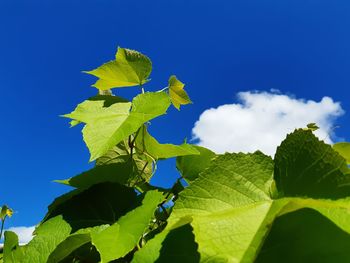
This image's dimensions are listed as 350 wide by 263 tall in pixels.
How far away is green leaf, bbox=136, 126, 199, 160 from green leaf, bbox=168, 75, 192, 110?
23cm

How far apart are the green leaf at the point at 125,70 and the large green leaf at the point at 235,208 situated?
59 centimetres

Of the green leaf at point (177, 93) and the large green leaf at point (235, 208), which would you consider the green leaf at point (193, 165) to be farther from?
the large green leaf at point (235, 208)

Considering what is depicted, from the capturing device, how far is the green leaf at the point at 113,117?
0.95 metres

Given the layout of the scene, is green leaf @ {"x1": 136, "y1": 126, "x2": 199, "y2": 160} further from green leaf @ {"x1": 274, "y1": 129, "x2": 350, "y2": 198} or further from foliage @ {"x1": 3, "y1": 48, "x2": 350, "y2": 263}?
green leaf @ {"x1": 274, "y1": 129, "x2": 350, "y2": 198}

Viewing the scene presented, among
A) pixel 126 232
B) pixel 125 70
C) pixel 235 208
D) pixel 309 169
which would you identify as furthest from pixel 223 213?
pixel 125 70

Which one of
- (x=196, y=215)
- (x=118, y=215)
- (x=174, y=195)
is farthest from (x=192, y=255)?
(x=174, y=195)

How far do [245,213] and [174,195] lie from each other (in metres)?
0.53

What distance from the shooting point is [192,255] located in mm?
661

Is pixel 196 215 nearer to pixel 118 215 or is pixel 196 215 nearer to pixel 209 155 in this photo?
Result: pixel 118 215

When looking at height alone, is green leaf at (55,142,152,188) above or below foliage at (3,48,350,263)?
above

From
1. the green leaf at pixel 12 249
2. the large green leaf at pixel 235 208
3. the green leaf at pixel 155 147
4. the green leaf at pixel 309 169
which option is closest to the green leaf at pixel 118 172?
the green leaf at pixel 155 147

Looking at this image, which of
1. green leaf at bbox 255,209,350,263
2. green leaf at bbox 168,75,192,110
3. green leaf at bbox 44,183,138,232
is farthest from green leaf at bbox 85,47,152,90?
green leaf at bbox 255,209,350,263

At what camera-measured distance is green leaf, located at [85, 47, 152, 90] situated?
1.20 meters

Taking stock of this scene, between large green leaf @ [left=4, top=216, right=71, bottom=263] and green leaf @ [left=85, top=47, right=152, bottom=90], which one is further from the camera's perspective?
green leaf @ [left=85, top=47, right=152, bottom=90]
